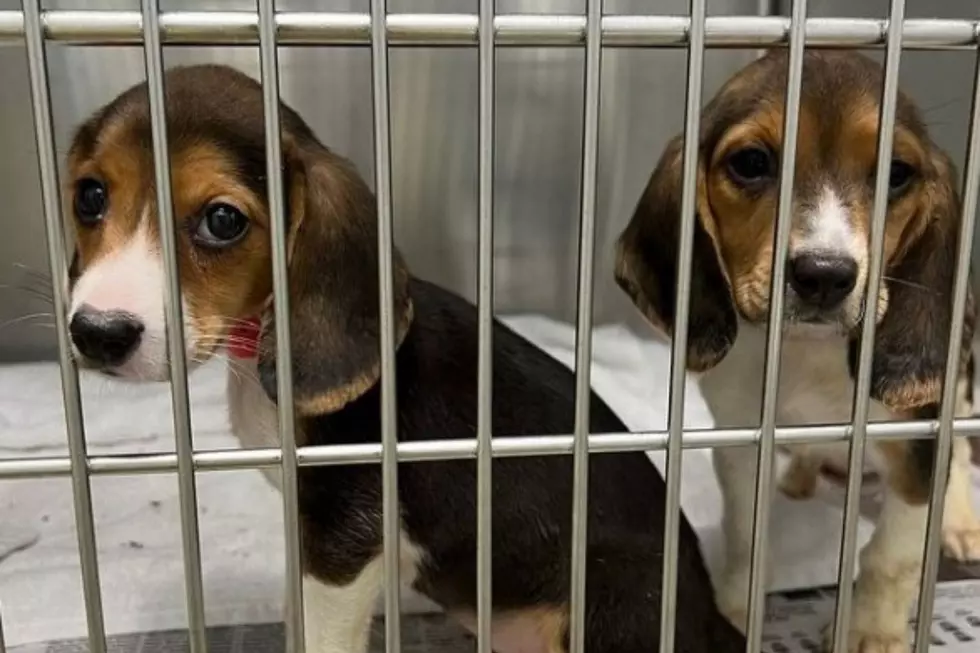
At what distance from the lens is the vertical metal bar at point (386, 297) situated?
2.52ft

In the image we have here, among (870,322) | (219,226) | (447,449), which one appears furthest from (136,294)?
(870,322)

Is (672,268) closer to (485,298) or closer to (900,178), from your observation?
(900,178)

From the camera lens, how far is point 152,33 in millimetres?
751

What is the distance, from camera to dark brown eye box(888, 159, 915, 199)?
1.17 meters

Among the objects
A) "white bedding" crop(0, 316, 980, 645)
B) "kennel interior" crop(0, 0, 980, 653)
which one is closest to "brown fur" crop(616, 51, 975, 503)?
"kennel interior" crop(0, 0, 980, 653)

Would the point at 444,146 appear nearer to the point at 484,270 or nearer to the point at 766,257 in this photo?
the point at 766,257

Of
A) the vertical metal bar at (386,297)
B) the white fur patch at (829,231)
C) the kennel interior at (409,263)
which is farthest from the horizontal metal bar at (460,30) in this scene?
the kennel interior at (409,263)

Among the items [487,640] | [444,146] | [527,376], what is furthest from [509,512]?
[444,146]

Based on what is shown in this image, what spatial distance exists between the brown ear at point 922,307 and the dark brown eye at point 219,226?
0.59 m

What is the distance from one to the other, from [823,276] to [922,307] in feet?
0.67

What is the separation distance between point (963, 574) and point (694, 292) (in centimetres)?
50

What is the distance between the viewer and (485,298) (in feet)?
2.70

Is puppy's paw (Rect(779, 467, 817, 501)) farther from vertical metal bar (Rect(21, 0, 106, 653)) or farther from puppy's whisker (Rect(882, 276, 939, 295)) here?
vertical metal bar (Rect(21, 0, 106, 653))

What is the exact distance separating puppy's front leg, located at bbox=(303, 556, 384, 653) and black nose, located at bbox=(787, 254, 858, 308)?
0.48 meters
